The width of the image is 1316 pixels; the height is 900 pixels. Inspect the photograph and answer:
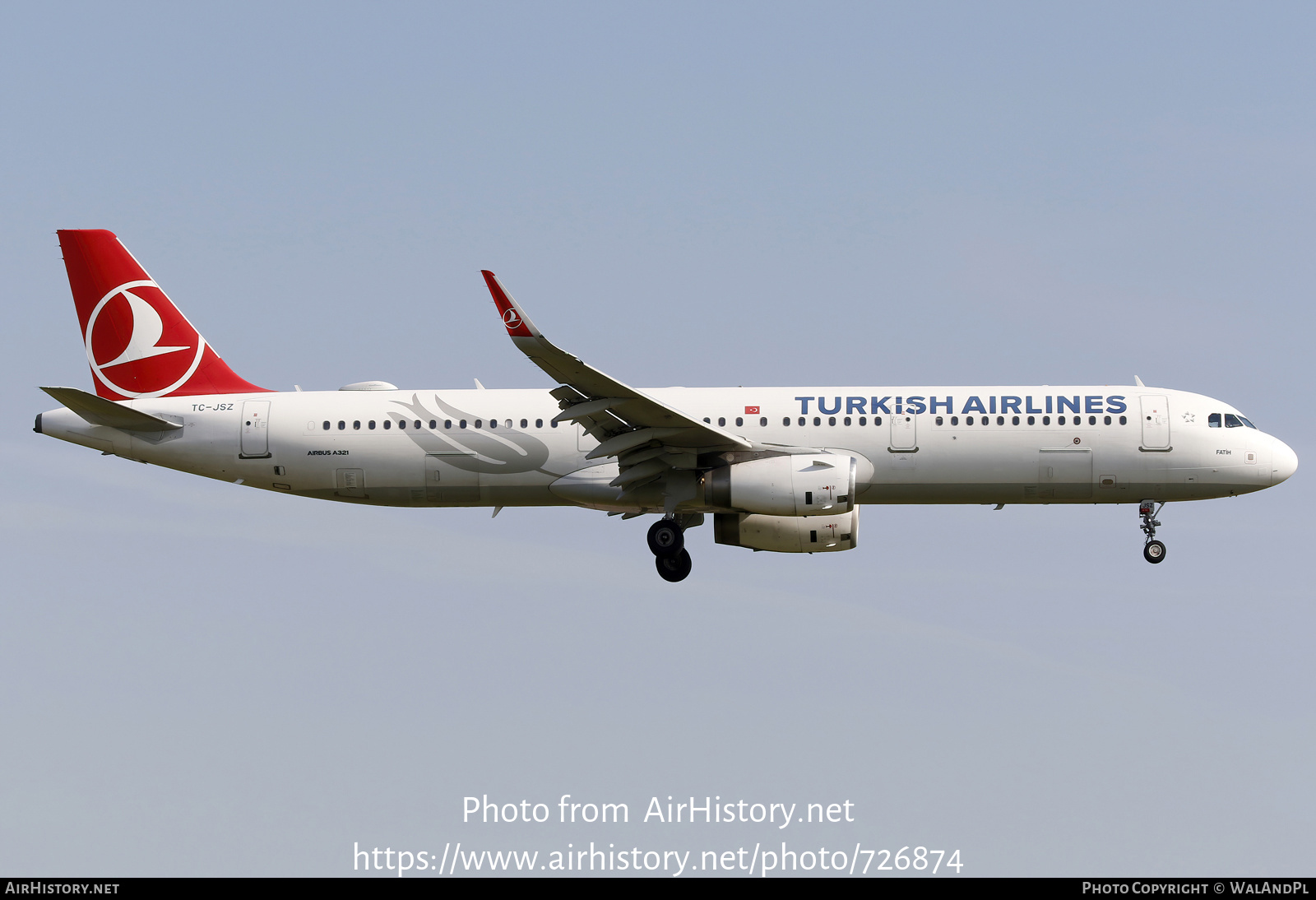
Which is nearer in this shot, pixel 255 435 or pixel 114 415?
pixel 114 415

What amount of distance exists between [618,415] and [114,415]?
1206 centimetres

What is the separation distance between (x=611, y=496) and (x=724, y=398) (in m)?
3.47

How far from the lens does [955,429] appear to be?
99.1 feet

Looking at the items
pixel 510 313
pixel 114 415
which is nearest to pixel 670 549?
pixel 510 313

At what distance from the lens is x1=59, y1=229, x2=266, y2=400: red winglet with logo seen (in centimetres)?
3284

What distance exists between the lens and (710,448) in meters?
29.4

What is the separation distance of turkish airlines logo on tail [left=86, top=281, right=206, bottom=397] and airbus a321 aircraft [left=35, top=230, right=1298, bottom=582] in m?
0.71

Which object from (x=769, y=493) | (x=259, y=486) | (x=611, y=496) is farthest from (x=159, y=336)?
(x=769, y=493)

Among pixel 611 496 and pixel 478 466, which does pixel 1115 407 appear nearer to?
pixel 611 496

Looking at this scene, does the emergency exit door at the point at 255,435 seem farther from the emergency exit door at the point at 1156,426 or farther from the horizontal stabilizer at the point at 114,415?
the emergency exit door at the point at 1156,426

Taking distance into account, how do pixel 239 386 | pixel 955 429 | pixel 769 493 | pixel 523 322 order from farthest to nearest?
pixel 239 386 < pixel 955 429 < pixel 769 493 < pixel 523 322

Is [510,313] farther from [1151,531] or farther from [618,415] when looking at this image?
[1151,531]

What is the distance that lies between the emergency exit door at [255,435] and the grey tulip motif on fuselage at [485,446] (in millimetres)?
3431

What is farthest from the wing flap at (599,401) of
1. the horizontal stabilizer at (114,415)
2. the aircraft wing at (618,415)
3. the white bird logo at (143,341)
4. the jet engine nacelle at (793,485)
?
the white bird logo at (143,341)
